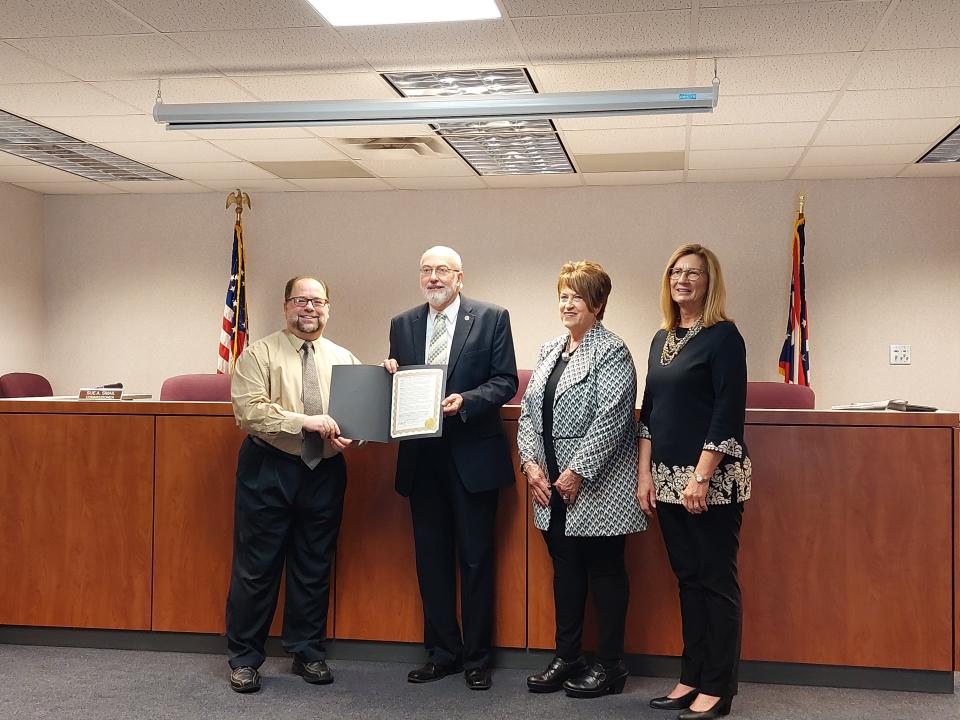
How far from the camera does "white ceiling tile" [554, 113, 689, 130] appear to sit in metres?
5.33

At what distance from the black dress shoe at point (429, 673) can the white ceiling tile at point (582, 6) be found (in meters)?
2.51

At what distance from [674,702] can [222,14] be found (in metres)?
3.09

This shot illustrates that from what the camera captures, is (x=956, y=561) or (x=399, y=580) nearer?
(x=956, y=561)

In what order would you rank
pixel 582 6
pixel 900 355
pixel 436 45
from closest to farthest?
pixel 582 6 < pixel 436 45 < pixel 900 355

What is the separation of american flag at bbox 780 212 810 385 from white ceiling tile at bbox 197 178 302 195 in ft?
12.9

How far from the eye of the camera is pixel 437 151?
623 cm

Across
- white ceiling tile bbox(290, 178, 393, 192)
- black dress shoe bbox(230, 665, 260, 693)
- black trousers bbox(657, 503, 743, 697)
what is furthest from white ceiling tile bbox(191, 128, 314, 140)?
black trousers bbox(657, 503, 743, 697)

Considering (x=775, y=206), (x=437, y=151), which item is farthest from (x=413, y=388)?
(x=775, y=206)

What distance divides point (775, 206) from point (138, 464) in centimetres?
521

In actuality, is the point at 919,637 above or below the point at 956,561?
below

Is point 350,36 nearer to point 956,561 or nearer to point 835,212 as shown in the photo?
point 956,561

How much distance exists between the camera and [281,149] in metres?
6.18

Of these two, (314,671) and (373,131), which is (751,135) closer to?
(373,131)

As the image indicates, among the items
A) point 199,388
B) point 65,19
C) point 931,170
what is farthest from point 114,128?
point 931,170
